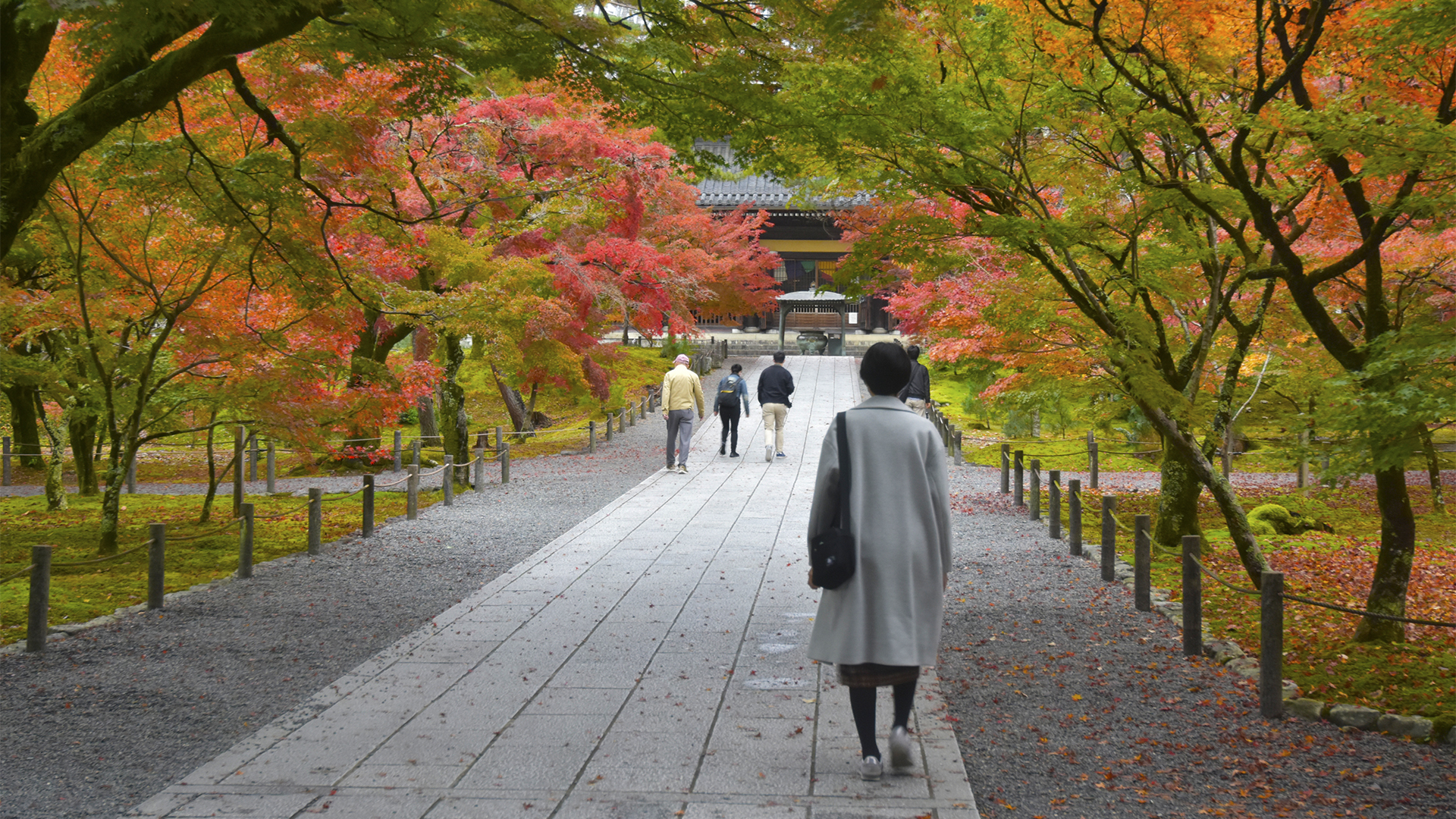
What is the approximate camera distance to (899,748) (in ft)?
12.8

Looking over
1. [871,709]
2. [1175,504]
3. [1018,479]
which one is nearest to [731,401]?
[1018,479]

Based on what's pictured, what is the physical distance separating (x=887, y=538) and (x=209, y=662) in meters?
4.23

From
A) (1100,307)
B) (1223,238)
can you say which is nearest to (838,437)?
(1100,307)

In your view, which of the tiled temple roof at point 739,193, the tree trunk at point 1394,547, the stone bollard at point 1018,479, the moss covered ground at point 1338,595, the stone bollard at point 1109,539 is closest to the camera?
the moss covered ground at point 1338,595

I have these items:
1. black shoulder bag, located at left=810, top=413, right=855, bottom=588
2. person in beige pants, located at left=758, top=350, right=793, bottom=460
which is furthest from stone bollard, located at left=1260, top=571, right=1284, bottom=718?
person in beige pants, located at left=758, top=350, right=793, bottom=460

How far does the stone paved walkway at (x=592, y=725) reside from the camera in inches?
148

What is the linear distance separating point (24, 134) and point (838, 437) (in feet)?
17.8

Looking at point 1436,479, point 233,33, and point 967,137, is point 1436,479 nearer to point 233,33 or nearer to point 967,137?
point 967,137

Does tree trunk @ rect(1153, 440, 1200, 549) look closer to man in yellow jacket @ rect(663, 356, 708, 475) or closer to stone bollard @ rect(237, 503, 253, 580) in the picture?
man in yellow jacket @ rect(663, 356, 708, 475)

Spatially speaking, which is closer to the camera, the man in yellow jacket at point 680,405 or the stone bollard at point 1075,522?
the stone bollard at point 1075,522

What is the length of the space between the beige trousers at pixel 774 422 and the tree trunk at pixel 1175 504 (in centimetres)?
606

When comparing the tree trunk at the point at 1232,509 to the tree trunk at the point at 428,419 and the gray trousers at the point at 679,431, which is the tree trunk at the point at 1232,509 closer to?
the gray trousers at the point at 679,431

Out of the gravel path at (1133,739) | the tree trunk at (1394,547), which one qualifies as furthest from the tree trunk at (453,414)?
the tree trunk at (1394,547)

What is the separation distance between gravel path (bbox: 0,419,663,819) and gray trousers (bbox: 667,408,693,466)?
3.72m
